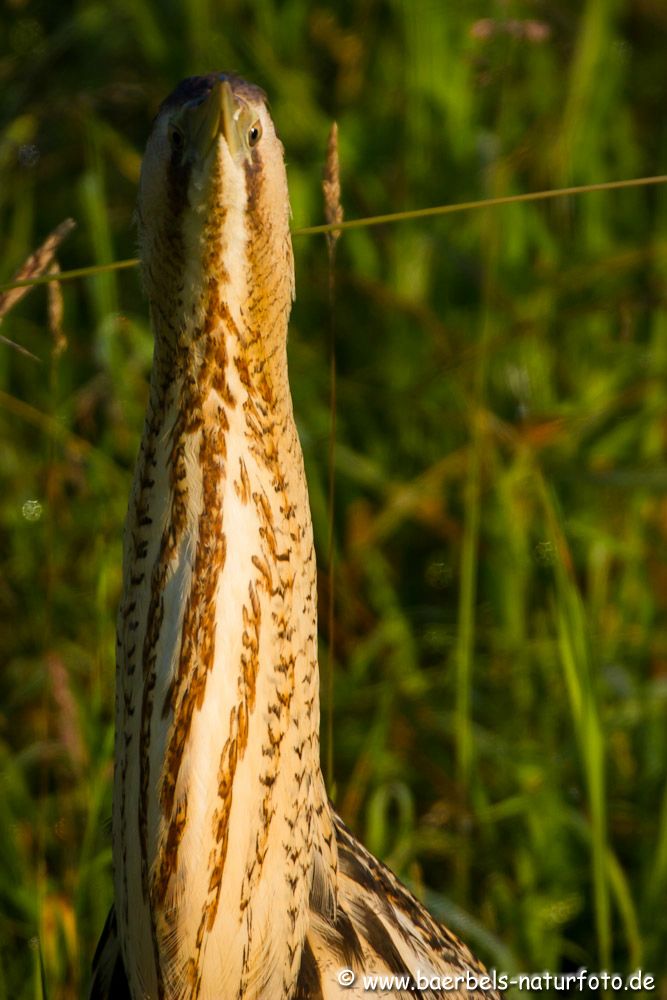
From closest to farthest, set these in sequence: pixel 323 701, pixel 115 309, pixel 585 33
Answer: pixel 323 701 → pixel 115 309 → pixel 585 33

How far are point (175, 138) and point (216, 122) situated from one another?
0.05 m

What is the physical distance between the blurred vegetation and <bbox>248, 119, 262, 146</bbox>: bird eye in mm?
467

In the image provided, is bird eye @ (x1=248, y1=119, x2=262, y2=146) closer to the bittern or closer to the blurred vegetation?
the bittern

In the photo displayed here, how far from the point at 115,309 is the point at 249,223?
142 centimetres

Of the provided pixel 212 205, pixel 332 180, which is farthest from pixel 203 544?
pixel 332 180

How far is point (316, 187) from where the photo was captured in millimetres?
Answer: 2719

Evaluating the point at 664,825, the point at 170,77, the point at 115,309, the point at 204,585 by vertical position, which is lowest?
the point at 664,825

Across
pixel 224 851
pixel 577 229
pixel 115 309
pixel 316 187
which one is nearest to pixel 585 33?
pixel 577 229

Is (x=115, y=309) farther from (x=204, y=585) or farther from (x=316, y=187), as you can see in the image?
(x=204, y=585)

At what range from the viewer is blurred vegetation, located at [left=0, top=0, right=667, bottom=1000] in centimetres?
196

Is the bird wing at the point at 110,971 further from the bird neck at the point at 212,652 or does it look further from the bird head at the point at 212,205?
the bird head at the point at 212,205

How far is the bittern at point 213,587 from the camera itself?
45.9 inches

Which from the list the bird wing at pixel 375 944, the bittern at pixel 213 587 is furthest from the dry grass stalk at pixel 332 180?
the bird wing at pixel 375 944

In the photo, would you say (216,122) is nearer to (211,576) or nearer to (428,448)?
(211,576)
